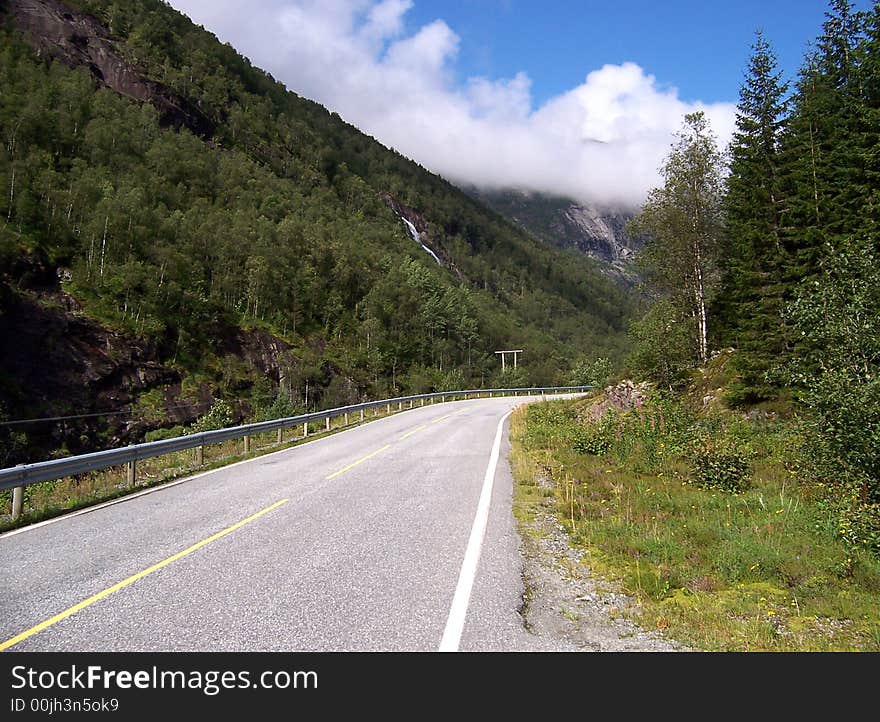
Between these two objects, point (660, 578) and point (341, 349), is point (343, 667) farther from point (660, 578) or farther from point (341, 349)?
point (341, 349)

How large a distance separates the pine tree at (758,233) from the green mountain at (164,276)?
20650 mm

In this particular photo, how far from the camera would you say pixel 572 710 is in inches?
120

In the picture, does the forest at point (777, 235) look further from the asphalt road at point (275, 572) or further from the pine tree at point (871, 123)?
the asphalt road at point (275, 572)

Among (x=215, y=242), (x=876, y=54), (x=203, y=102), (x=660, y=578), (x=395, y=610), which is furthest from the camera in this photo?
(x=203, y=102)

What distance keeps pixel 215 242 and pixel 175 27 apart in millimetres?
142515

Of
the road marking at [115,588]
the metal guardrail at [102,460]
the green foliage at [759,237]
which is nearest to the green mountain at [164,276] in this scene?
the metal guardrail at [102,460]

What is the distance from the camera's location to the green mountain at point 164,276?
140ft

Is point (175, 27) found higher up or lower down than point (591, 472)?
higher up

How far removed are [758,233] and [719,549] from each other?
16304 mm

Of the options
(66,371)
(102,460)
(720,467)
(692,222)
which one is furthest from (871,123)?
(66,371)

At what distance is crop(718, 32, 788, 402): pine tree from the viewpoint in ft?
56.9

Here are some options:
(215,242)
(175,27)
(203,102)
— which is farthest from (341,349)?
(175,27)

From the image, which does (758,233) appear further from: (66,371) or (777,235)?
(66,371)

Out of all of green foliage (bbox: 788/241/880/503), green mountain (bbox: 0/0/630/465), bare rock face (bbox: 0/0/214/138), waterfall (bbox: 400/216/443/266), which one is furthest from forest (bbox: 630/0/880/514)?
waterfall (bbox: 400/216/443/266)
